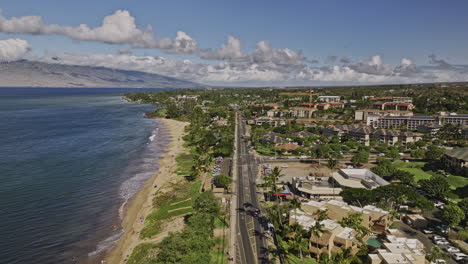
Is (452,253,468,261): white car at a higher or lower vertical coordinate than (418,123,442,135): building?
lower

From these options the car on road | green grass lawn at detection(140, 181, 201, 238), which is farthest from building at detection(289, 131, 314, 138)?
the car on road

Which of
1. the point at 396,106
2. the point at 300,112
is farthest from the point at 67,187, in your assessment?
the point at 396,106

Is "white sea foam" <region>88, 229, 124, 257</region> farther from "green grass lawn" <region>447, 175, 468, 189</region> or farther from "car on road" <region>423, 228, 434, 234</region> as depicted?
"green grass lawn" <region>447, 175, 468, 189</region>

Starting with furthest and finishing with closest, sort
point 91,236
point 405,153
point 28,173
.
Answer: point 405,153
point 28,173
point 91,236

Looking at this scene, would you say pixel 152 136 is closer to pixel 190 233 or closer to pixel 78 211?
pixel 78 211

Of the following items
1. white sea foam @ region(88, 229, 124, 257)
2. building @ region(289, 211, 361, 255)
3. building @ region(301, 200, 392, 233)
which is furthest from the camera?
building @ region(301, 200, 392, 233)

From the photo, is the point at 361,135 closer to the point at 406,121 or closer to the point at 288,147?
the point at 288,147

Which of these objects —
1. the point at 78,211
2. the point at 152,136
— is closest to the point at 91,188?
the point at 78,211
